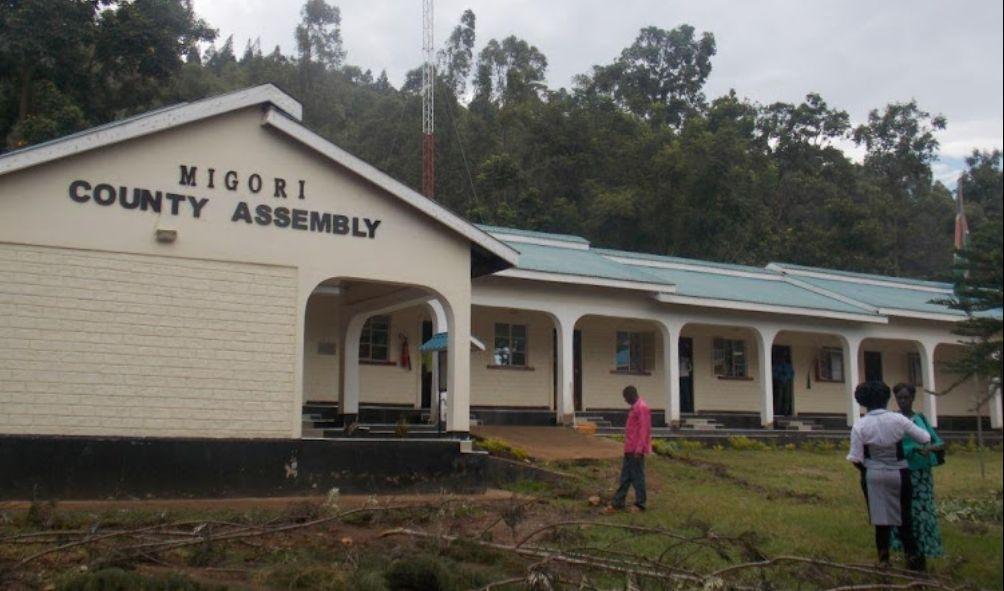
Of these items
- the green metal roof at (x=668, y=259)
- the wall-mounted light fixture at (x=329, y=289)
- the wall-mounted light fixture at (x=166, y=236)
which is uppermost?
the green metal roof at (x=668, y=259)

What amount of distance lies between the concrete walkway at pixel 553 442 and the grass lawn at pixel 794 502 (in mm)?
734

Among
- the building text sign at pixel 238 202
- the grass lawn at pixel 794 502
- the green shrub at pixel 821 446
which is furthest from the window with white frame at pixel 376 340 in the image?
the green shrub at pixel 821 446

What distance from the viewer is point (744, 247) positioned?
40250mm

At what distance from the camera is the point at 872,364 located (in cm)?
3048

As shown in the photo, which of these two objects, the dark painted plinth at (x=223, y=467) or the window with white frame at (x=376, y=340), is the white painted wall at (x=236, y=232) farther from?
the window with white frame at (x=376, y=340)

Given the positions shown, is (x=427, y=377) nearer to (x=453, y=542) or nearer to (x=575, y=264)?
(x=575, y=264)

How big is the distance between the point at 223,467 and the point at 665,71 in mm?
44560

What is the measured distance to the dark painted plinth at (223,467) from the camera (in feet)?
42.0

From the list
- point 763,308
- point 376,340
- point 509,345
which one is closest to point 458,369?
point 376,340

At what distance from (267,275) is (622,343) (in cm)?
1286

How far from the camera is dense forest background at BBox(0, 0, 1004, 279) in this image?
3250 cm

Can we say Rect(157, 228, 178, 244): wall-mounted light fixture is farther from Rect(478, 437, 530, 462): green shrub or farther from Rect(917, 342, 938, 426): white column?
Rect(917, 342, 938, 426): white column

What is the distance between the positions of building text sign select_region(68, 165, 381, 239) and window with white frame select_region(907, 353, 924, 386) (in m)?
21.3

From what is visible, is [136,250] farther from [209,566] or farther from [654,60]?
[654,60]
